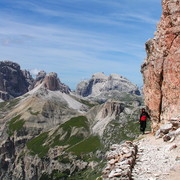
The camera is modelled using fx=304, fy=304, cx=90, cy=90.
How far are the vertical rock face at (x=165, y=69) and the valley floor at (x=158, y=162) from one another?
1105 centimetres

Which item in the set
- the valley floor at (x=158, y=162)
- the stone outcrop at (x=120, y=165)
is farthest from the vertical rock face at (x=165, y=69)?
the stone outcrop at (x=120, y=165)

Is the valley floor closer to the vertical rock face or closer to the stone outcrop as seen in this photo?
the stone outcrop

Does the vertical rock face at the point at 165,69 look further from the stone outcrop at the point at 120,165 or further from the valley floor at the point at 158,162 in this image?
the stone outcrop at the point at 120,165

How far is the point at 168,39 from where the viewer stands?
4016 cm

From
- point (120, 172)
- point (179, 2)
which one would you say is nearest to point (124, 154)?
point (120, 172)

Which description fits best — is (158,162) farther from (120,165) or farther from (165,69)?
(165,69)

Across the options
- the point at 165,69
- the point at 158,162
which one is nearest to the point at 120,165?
the point at 158,162

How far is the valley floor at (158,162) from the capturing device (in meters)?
20.5

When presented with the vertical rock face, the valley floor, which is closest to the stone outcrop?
the valley floor

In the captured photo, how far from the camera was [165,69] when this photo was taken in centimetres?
4016

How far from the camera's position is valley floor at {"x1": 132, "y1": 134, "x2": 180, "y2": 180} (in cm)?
2045

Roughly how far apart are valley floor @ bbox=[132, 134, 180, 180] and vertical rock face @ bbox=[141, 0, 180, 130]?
36.3ft

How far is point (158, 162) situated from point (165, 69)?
1930 cm

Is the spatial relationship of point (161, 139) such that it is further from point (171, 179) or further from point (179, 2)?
point (179, 2)
